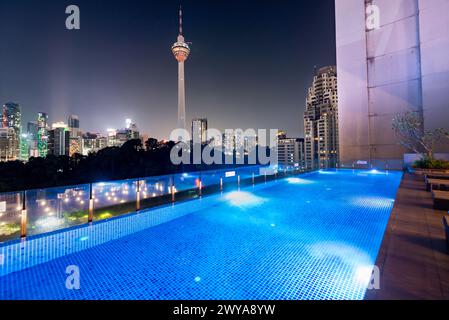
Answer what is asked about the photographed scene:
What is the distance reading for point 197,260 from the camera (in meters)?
2.89

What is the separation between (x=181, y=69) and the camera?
6969 cm

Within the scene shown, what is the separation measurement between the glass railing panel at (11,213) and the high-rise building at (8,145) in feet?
252

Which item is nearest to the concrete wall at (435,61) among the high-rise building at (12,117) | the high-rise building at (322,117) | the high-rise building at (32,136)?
the high-rise building at (322,117)

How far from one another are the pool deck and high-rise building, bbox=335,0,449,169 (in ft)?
42.6

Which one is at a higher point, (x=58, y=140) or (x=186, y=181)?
(x=58, y=140)

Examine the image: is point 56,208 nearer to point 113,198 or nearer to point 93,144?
point 113,198

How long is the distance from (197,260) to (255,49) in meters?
29.6

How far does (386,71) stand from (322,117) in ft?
150

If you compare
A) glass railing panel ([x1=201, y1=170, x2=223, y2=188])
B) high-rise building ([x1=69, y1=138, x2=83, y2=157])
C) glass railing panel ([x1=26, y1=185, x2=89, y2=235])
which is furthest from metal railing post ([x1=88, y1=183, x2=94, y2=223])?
high-rise building ([x1=69, y1=138, x2=83, y2=157])

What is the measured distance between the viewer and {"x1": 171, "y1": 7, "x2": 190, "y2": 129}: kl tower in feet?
216

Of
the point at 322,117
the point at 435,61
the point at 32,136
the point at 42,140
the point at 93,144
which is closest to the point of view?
the point at 435,61

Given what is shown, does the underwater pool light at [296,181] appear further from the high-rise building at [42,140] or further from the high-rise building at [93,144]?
the high-rise building at [93,144]

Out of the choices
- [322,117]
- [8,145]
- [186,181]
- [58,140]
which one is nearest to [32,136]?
[8,145]
